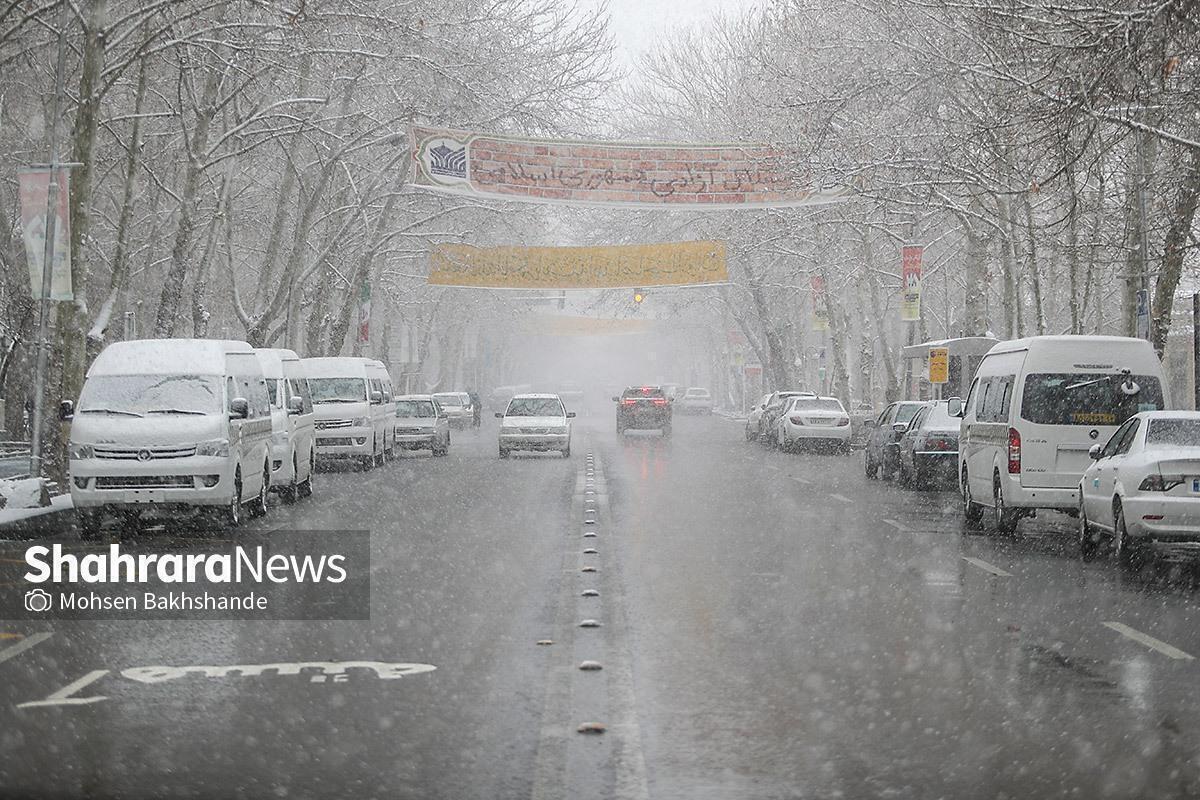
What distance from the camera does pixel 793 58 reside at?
4138cm

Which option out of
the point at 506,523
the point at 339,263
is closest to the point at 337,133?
the point at 339,263

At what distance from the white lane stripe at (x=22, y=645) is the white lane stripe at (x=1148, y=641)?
7.03 meters

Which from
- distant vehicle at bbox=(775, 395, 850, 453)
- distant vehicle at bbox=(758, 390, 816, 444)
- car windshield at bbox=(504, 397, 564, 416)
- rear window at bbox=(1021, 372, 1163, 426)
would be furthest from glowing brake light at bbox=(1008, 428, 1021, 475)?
distant vehicle at bbox=(758, 390, 816, 444)

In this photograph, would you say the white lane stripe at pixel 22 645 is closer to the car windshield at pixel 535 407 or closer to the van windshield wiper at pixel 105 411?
the van windshield wiper at pixel 105 411

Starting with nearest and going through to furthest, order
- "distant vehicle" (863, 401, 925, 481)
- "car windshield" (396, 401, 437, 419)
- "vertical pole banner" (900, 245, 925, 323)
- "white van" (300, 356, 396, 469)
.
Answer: "distant vehicle" (863, 401, 925, 481) < "white van" (300, 356, 396, 469) < "car windshield" (396, 401, 437, 419) < "vertical pole banner" (900, 245, 925, 323)

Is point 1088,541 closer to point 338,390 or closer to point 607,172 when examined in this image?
point 338,390

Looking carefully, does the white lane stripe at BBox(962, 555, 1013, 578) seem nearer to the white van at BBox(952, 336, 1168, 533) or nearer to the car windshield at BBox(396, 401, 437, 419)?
the white van at BBox(952, 336, 1168, 533)

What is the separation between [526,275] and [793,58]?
14.6 m

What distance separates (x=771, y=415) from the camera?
4812cm

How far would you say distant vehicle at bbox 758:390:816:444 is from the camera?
46.8 metres

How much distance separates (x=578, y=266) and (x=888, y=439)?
25386 mm

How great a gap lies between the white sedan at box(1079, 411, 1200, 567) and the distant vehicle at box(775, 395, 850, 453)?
85.4ft

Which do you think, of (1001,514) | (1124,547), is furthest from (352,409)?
(1124,547)

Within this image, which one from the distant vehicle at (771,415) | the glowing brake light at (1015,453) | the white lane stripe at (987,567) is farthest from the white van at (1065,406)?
the distant vehicle at (771,415)
